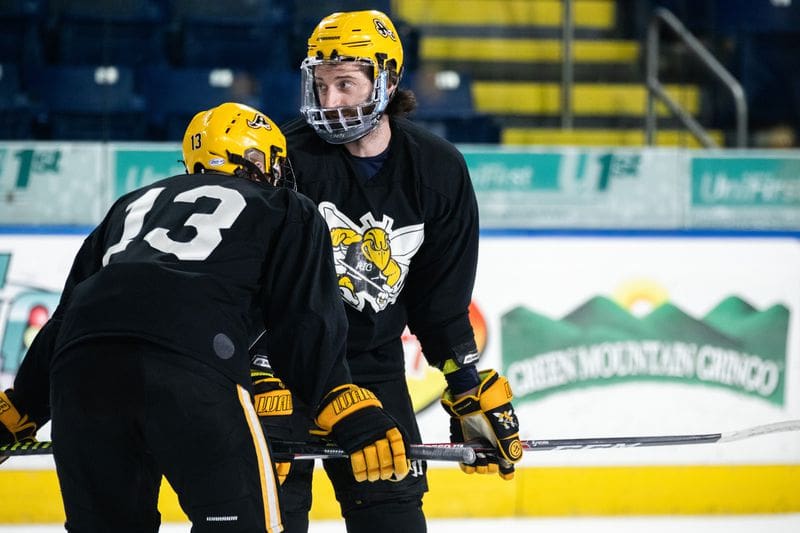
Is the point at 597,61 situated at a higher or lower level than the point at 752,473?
higher

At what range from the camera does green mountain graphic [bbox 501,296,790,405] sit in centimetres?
404

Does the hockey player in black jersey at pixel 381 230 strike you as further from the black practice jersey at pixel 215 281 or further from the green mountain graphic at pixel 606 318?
the green mountain graphic at pixel 606 318

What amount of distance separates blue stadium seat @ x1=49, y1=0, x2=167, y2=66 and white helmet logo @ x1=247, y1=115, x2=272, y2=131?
260cm

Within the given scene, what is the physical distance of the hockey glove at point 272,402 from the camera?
2.25m

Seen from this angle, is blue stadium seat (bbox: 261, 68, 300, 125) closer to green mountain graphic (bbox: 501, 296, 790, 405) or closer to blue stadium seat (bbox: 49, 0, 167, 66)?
blue stadium seat (bbox: 49, 0, 167, 66)

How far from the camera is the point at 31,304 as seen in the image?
151 inches

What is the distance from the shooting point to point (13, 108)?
14.4 feet

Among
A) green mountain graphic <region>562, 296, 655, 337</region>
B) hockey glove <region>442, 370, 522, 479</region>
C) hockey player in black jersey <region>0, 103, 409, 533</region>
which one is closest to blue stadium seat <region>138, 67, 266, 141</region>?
green mountain graphic <region>562, 296, 655, 337</region>

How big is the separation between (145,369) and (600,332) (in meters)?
2.50

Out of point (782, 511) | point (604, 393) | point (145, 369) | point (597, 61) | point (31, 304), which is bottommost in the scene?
point (782, 511)

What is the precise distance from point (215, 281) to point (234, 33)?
3156 millimetres

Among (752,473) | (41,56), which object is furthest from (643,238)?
(41,56)

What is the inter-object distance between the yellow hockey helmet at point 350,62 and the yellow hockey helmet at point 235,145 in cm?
28

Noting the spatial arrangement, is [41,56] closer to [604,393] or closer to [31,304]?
[31,304]
